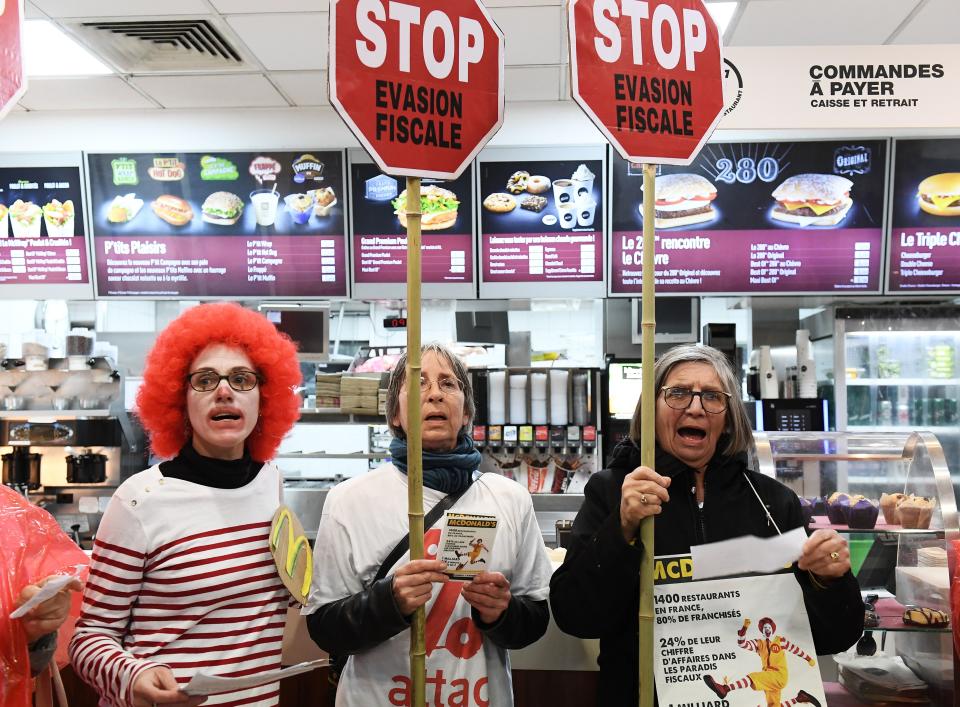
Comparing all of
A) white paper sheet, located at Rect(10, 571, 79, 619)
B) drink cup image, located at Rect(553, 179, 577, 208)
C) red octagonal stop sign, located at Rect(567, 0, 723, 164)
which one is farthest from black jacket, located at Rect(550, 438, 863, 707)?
drink cup image, located at Rect(553, 179, 577, 208)

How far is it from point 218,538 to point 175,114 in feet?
13.6

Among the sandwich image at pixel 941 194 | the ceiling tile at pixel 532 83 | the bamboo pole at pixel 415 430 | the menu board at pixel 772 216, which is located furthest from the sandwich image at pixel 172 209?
the sandwich image at pixel 941 194

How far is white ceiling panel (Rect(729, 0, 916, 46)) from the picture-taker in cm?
378

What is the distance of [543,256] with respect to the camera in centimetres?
476

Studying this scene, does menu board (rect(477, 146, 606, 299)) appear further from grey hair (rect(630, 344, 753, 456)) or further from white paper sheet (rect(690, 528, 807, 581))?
white paper sheet (rect(690, 528, 807, 581))

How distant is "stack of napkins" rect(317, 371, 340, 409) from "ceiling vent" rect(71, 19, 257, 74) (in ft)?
6.08

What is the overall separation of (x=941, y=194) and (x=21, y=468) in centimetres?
580

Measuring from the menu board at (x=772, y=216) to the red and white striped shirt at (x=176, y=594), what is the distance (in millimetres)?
3490

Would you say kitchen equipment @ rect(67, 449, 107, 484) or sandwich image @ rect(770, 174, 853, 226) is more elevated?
sandwich image @ rect(770, 174, 853, 226)

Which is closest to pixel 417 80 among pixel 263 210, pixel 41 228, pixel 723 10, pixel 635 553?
pixel 635 553

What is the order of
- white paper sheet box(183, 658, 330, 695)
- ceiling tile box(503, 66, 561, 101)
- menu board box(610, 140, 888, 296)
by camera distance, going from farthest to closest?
menu board box(610, 140, 888, 296) → ceiling tile box(503, 66, 561, 101) → white paper sheet box(183, 658, 330, 695)

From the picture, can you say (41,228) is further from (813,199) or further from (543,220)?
(813,199)

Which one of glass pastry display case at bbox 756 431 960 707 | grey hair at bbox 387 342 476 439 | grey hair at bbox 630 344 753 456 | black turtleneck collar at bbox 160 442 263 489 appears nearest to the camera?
black turtleneck collar at bbox 160 442 263 489

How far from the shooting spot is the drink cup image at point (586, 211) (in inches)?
186
